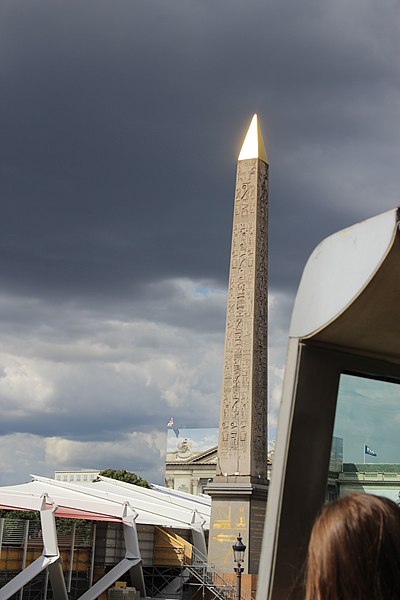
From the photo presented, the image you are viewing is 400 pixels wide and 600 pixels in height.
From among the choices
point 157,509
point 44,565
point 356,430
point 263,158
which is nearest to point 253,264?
point 263,158

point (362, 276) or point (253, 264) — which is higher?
point (253, 264)

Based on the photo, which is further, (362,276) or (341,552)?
(362,276)

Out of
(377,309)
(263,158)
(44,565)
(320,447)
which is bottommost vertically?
(44,565)

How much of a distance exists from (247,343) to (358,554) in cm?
2950

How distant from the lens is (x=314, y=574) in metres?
1.59

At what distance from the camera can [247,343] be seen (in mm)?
31000

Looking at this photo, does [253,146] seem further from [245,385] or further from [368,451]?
[368,451]

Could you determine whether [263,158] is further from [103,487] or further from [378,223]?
[378,223]

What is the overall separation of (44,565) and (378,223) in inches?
1227

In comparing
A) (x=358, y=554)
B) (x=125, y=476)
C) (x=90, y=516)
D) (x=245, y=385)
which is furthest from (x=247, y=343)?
(x=125, y=476)

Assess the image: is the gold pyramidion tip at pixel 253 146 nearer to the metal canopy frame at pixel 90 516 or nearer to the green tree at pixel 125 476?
the metal canopy frame at pixel 90 516

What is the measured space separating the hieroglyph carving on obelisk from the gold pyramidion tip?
0.44m

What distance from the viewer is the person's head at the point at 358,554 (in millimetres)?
1554

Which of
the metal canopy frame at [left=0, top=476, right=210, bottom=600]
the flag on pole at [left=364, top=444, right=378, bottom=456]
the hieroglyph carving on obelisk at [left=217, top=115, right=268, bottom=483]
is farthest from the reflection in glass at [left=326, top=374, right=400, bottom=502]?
the metal canopy frame at [left=0, top=476, right=210, bottom=600]
